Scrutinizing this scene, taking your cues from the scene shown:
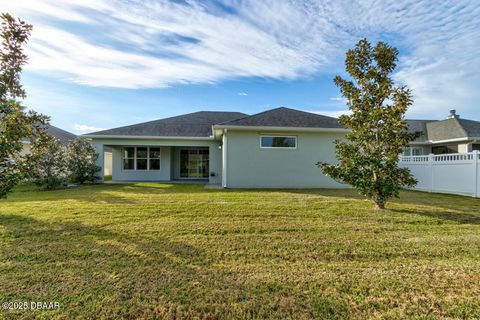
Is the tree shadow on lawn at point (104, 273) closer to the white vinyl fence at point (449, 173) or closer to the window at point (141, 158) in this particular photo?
the white vinyl fence at point (449, 173)

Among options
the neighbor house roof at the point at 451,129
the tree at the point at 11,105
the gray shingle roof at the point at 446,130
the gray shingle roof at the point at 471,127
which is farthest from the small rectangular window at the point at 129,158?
the gray shingle roof at the point at 471,127

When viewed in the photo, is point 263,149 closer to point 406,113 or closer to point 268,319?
point 406,113

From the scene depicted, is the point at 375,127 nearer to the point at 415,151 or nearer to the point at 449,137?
the point at 449,137

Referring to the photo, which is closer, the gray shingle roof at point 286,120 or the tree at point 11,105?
the tree at point 11,105

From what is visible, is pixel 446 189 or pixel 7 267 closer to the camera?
pixel 7 267

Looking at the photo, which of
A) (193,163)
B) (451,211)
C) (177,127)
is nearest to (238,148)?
(177,127)

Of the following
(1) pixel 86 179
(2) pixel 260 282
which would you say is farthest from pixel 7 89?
(1) pixel 86 179

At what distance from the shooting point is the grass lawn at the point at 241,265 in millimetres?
2479

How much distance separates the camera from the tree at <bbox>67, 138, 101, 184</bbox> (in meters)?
14.1

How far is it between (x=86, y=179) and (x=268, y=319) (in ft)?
51.6

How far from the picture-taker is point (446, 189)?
36.4 ft

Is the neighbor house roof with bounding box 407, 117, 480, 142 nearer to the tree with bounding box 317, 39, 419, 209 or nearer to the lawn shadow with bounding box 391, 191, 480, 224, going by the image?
the lawn shadow with bounding box 391, 191, 480, 224

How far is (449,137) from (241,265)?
2203 centimetres

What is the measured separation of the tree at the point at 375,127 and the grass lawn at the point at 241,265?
112 cm
